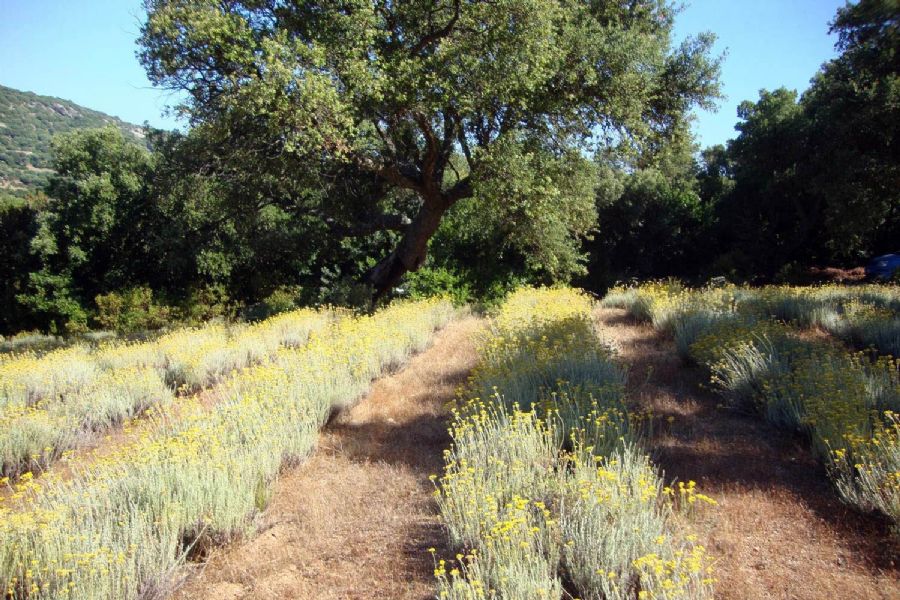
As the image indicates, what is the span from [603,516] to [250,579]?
7.26 ft

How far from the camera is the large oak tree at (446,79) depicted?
9453mm

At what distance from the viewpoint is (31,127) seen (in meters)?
60.6

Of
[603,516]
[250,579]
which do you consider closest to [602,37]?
[603,516]

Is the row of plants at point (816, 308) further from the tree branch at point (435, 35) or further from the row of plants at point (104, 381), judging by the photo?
the tree branch at point (435, 35)

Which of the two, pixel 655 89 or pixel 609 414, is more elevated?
pixel 655 89

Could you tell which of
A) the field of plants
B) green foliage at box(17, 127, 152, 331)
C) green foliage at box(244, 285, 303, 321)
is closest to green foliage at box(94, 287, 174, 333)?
green foliage at box(17, 127, 152, 331)

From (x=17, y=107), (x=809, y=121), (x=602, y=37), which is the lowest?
(x=602, y=37)

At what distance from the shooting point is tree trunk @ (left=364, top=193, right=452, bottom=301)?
531 inches

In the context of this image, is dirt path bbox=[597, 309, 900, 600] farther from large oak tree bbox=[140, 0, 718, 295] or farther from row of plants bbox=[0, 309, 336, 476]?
large oak tree bbox=[140, 0, 718, 295]

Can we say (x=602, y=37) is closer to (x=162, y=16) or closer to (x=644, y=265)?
(x=162, y=16)

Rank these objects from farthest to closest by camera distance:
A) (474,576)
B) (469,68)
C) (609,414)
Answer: (469,68) → (609,414) → (474,576)

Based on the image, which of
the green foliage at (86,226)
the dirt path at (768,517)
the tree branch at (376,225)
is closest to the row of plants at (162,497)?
the dirt path at (768,517)

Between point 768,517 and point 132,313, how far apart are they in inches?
776

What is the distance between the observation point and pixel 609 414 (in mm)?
4664
